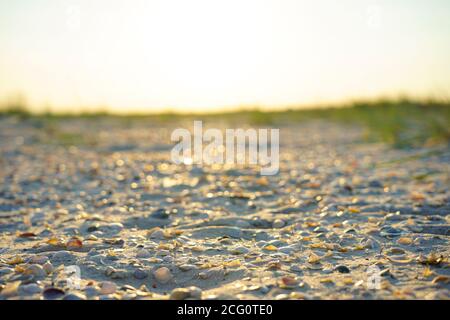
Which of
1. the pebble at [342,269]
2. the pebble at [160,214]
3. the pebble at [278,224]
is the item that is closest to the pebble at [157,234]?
the pebble at [160,214]

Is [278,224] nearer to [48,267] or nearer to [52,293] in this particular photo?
[48,267]

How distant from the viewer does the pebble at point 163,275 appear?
7.43ft

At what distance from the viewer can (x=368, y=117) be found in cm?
893

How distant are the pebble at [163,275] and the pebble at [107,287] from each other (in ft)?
0.70

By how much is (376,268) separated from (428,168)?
2.96m

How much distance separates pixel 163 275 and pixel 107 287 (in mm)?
272

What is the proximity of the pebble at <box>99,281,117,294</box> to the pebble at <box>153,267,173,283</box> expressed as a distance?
21 cm

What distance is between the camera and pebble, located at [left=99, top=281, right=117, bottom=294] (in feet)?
6.80

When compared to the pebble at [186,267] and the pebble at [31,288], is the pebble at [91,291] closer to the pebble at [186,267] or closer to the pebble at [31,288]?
the pebble at [31,288]

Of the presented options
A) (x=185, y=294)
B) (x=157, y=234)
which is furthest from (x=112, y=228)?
(x=185, y=294)

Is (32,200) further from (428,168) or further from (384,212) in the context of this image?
(428,168)

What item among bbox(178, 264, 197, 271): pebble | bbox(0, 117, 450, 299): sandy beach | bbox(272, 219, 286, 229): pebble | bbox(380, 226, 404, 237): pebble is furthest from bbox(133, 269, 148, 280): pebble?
bbox(380, 226, 404, 237): pebble
